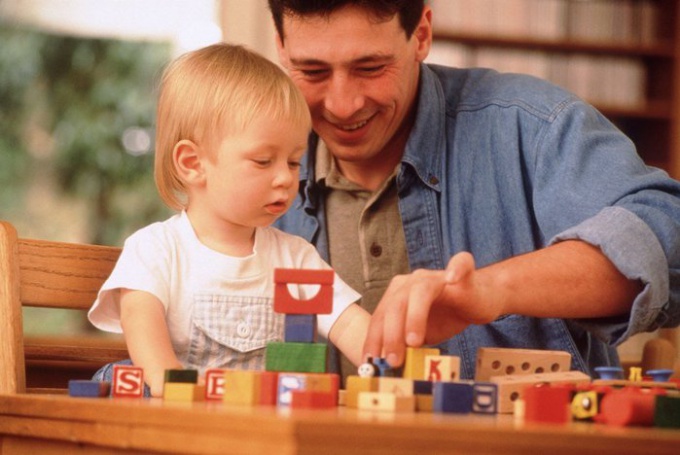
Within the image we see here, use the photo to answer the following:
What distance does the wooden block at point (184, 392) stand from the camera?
909mm

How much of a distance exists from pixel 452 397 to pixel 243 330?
0.53 metres

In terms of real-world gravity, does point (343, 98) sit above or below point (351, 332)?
above

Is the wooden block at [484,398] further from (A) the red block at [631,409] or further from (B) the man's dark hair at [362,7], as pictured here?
(B) the man's dark hair at [362,7]

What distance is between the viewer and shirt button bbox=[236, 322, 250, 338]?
1.35m

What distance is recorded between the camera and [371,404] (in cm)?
87

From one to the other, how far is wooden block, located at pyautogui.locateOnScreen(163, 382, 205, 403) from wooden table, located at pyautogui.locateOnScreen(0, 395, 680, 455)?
0.18 feet

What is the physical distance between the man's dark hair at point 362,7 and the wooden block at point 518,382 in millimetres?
824

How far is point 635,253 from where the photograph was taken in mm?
1303

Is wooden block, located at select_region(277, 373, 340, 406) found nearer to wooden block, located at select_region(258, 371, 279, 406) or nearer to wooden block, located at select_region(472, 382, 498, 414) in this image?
wooden block, located at select_region(258, 371, 279, 406)

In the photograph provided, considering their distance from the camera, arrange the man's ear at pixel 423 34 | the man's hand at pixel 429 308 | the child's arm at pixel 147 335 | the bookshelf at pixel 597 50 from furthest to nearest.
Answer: the bookshelf at pixel 597 50
the man's ear at pixel 423 34
the child's arm at pixel 147 335
the man's hand at pixel 429 308

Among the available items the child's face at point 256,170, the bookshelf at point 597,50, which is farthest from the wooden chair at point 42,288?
the bookshelf at point 597,50

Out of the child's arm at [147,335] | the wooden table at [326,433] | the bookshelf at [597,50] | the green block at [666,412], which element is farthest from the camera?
the bookshelf at [597,50]

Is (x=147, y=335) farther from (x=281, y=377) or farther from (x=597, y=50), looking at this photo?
(x=597, y=50)

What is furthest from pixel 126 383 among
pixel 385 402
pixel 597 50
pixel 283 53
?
pixel 597 50
